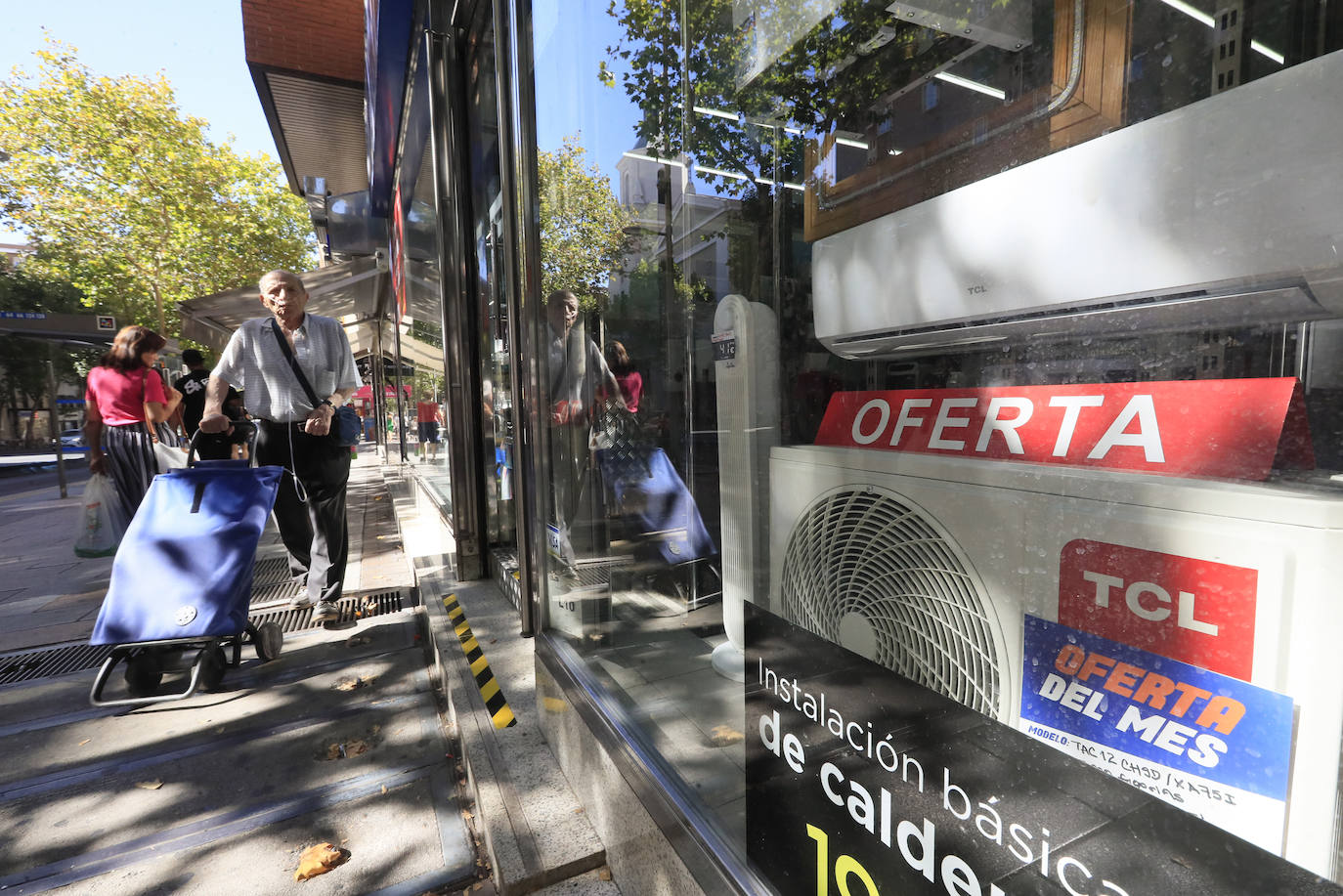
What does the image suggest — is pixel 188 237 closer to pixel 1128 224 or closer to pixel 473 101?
pixel 473 101

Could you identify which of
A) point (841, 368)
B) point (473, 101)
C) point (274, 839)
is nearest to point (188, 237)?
point (473, 101)

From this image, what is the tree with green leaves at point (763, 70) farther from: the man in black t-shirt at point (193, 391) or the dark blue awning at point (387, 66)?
the man in black t-shirt at point (193, 391)

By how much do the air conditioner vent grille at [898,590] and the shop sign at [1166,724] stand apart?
0.07 meters

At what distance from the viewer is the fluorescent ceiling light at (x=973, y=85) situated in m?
0.80

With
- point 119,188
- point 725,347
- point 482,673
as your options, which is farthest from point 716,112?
point 119,188

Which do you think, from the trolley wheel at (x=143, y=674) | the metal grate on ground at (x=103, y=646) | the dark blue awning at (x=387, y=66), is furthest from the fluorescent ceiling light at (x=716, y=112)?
the dark blue awning at (x=387, y=66)

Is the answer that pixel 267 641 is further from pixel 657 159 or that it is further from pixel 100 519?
pixel 100 519

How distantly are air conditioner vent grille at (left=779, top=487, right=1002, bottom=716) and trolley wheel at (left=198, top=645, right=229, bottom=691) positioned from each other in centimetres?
281

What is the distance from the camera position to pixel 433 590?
3.63 meters

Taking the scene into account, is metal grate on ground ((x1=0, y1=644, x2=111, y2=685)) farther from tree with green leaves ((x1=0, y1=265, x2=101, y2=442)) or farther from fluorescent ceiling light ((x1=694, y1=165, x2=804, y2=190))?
tree with green leaves ((x1=0, y1=265, x2=101, y2=442))

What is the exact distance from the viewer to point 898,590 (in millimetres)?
857

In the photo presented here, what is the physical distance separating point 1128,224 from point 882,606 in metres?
0.55

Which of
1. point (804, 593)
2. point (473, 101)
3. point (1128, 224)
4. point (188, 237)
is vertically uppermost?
point (188, 237)

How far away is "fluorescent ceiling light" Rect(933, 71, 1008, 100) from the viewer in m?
0.80
